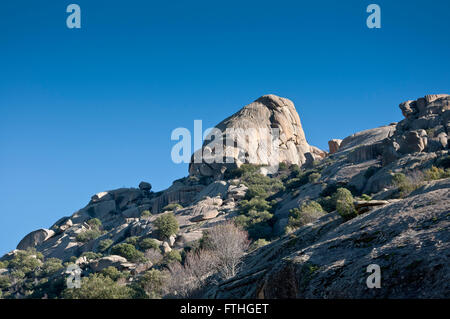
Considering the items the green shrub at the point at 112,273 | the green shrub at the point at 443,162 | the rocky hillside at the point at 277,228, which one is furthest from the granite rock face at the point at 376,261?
the green shrub at the point at 443,162

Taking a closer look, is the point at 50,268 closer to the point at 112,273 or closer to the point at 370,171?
the point at 112,273

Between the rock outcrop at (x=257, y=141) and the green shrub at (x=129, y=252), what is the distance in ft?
101

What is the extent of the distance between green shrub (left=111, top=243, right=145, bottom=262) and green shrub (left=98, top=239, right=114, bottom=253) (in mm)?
6119

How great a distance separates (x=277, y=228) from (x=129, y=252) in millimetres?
14766

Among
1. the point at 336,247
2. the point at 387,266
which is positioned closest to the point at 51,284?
the point at 336,247

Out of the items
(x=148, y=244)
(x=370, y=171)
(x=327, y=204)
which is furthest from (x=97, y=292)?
(x=370, y=171)

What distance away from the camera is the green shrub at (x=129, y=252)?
3812 centimetres

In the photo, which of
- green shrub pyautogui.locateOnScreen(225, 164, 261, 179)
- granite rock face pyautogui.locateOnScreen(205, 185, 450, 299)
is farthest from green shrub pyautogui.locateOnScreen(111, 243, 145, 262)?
green shrub pyautogui.locateOnScreen(225, 164, 261, 179)

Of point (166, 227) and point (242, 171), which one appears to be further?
point (242, 171)

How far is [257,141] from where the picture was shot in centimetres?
7594

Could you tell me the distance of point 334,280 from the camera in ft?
32.5

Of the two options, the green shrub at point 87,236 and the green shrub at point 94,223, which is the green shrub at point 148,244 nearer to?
the green shrub at point 87,236
